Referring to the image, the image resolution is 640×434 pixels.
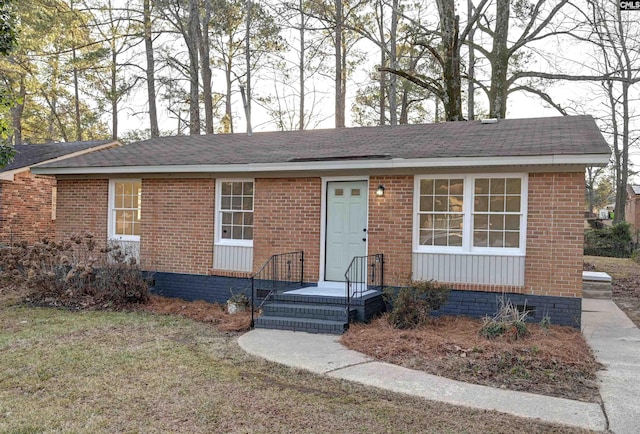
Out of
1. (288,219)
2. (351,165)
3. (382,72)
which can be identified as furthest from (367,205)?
(382,72)

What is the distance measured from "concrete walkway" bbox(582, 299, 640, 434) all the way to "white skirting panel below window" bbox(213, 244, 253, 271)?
6.36 m

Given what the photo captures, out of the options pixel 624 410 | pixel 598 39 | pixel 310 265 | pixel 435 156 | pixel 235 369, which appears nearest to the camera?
pixel 624 410

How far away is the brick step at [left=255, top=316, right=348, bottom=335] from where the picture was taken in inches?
316

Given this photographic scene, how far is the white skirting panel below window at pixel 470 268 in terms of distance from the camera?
8.43 meters

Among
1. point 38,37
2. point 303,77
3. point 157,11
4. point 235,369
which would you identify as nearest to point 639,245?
point 303,77

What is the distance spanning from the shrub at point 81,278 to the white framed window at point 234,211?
6.41 ft

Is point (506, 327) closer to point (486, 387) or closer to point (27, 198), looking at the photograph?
point (486, 387)

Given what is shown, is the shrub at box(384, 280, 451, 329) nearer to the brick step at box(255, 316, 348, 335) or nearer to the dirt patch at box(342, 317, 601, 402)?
the dirt patch at box(342, 317, 601, 402)

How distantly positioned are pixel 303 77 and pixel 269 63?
6.64 ft

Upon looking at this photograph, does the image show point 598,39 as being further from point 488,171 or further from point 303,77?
point 303,77

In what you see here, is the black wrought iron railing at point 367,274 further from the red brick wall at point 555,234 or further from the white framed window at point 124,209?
the white framed window at point 124,209

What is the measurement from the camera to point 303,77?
27156 mm

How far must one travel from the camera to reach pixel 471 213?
873cm

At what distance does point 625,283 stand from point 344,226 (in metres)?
10.1
